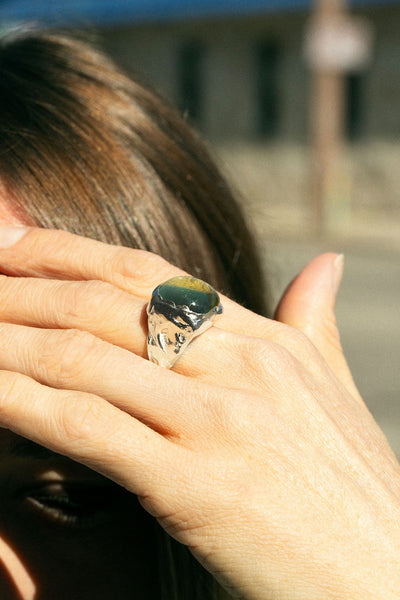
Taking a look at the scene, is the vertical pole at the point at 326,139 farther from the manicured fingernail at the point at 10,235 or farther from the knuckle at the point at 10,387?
the knuckle at the point at 10,387

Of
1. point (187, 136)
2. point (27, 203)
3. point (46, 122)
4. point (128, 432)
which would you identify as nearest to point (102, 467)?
point (128, 432)

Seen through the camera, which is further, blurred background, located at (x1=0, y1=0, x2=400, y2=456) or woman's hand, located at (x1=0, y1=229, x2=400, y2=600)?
blurred background, located at (x1=0, y1=0, x2=400, y2=456)

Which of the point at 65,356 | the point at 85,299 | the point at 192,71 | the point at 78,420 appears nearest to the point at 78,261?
the point at 85,299

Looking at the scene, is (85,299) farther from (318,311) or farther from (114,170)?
(318,311)

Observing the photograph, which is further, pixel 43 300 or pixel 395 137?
pixel 395 137

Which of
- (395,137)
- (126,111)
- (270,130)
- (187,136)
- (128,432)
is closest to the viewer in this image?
(128,432)

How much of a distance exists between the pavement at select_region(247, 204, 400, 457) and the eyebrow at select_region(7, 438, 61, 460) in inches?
45.1

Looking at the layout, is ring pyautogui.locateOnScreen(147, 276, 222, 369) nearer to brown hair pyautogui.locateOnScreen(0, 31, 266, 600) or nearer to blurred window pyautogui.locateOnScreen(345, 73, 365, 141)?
brown hair pyautogui.locateOnScreen(0, 31, 266, 600)

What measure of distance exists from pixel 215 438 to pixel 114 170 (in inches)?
25.6

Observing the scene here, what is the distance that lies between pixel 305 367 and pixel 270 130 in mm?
19380

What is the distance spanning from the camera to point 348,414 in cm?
124

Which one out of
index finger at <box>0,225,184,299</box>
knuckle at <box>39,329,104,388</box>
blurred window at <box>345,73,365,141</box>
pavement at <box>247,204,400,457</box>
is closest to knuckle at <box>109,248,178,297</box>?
index finger at <box>0,225,184,299</box>

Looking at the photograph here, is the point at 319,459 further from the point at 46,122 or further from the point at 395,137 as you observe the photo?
the point at 395,137

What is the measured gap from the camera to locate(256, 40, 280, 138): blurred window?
19.6m
